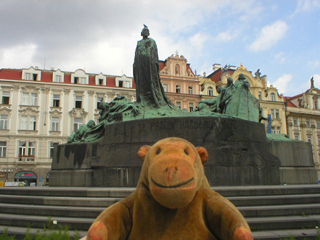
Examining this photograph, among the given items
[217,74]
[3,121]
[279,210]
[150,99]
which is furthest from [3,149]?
[279,210]

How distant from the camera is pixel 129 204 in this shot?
9.02 ft

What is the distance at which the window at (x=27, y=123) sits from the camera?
117 feet

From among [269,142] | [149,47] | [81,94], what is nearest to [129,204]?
[269,142]

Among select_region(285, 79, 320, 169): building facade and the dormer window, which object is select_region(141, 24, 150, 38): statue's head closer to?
the dormer window

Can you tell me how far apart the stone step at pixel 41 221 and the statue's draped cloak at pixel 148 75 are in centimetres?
588

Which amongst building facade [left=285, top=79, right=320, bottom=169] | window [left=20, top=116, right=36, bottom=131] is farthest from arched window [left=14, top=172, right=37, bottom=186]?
building facade [left=285, top=79, right=320, bottom=169]

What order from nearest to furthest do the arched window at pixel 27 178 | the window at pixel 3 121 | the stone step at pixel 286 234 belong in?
the stone step at pixel 286 234
the arched window at pixel 27 178
the window at pixel 3 121

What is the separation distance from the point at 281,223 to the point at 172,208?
326 centimetres

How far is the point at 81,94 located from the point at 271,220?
36296 millimetres

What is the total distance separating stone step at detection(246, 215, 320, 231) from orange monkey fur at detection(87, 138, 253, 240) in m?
2.54

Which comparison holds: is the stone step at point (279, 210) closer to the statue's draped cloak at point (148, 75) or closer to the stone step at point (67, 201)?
the stone step at point (67, 201)

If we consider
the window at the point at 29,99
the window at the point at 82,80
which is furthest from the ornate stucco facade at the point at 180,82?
the window at the point at 29,99

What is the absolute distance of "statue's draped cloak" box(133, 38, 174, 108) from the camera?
35.0ft

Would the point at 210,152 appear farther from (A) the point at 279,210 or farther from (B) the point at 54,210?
(B) the point at 54,210
